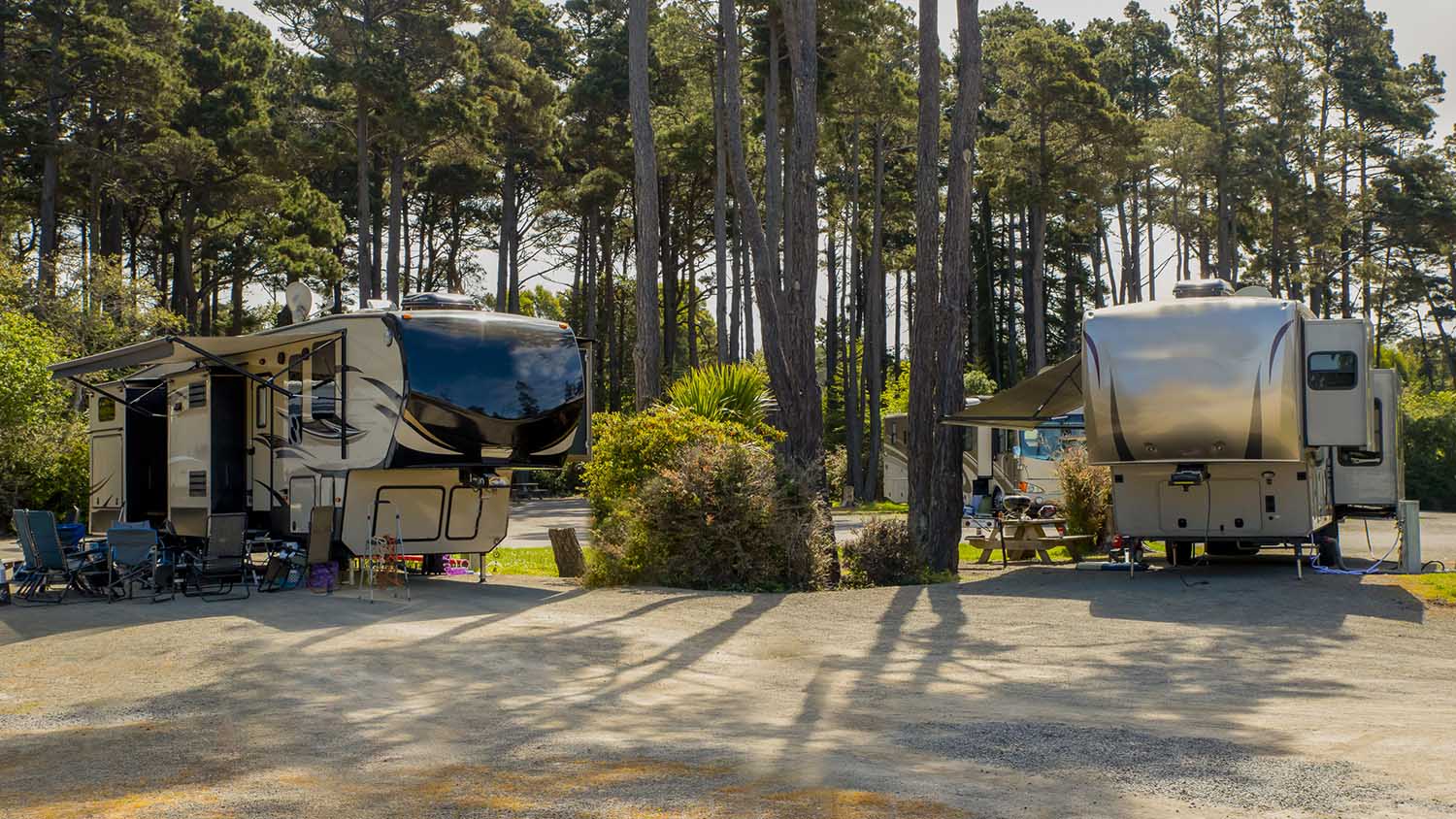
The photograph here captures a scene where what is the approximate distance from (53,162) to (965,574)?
26.1 meters

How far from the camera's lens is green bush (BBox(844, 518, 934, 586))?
15078 mm

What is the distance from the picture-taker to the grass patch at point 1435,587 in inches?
500

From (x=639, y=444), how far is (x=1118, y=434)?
5.26 m

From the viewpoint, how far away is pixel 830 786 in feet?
18.7

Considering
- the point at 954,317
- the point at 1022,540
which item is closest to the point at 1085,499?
the point at 1022,540

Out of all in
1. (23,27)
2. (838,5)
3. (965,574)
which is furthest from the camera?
(23,27)

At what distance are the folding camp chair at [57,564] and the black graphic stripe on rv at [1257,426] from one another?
11.5 metres

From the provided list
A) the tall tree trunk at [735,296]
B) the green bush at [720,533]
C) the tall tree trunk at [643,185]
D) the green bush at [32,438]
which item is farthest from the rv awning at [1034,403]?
the tall tree trunk at [735,296]

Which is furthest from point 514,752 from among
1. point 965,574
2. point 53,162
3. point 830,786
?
point 53,162

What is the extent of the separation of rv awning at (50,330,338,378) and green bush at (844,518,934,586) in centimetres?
611

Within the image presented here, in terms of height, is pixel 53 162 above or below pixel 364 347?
above

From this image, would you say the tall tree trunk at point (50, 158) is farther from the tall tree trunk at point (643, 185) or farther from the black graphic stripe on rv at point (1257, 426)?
the black graphic stripe on rv at point (1257, 426)

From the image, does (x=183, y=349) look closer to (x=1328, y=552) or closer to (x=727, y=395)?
(x=727, y=395)

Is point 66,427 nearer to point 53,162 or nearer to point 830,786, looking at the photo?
point 53,162
